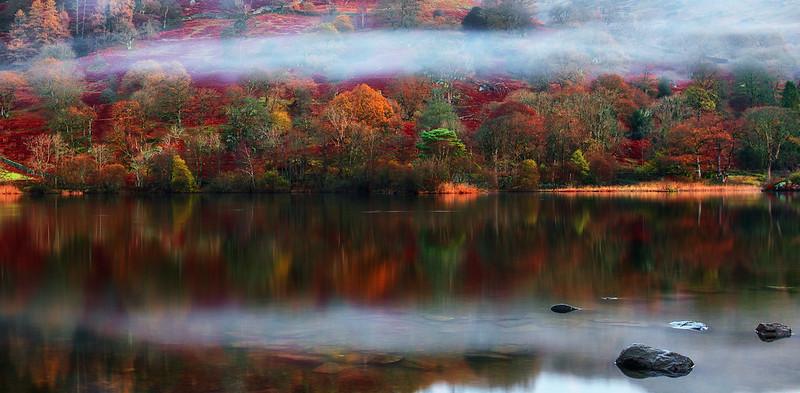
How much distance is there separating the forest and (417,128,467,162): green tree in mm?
117

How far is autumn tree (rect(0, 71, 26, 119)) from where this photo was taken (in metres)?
91.9

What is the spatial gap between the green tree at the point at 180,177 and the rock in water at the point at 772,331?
2383 inches

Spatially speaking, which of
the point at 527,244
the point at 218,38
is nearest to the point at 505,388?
the point at 527,244

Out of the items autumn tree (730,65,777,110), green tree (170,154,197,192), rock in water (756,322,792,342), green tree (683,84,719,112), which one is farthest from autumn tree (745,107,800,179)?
rock in water (756,322,792,342)

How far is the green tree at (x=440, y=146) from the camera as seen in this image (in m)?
61.5

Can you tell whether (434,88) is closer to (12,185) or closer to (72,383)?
(12,185)

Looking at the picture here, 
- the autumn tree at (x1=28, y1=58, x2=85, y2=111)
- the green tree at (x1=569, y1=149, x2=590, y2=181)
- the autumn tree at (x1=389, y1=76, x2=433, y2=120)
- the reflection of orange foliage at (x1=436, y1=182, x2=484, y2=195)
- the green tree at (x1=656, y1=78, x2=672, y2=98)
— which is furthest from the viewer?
the green tree at (x1=656, y1=78, x2=672, y2=98)

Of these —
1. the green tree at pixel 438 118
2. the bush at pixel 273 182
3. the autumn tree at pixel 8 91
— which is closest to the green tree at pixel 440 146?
the green tree at pixel 438 118

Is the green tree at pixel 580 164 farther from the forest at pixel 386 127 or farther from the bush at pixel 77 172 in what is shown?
the bush at pixel 77 172

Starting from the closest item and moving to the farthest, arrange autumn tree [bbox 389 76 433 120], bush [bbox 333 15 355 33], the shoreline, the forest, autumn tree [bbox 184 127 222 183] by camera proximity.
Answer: the shoreline → the forest → autumn tree [bbox 184 127 222 183] → autumn tree [bbox 389 76 433 120] → bush [bbox 333 15 355 33]

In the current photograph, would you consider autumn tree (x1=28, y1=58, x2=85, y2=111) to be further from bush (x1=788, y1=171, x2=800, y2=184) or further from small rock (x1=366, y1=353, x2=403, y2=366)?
small rock (x1=366, y1=353, x2=403, y2=366)

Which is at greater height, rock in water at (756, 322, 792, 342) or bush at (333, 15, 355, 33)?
bush at (333, 15, 355, 33)

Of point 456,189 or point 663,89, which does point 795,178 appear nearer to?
point 456,189

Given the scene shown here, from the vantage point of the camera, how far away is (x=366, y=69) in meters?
108
